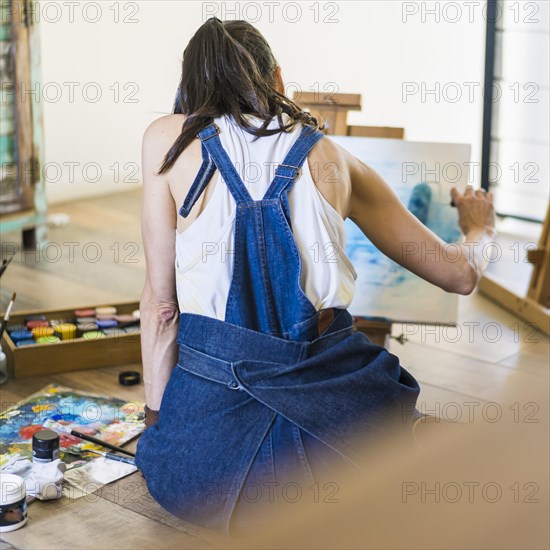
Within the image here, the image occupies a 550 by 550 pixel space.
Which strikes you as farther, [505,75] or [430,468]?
[505,75]

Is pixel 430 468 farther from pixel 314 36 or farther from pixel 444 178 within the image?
pixel 314 36

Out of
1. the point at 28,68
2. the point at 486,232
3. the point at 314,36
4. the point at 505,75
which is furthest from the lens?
the point at 314,36

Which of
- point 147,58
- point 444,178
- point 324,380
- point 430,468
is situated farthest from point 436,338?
point 430,468

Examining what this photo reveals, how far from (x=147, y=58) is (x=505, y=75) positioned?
6.21ft

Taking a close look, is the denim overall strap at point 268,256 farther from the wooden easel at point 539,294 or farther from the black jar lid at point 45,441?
the wooden easel at point 539,294

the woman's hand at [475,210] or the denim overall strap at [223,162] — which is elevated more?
the denim overall strap at [223,162]

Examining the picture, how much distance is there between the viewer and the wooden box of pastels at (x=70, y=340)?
2805 mm

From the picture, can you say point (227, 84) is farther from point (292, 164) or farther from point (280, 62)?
point (280, 62)

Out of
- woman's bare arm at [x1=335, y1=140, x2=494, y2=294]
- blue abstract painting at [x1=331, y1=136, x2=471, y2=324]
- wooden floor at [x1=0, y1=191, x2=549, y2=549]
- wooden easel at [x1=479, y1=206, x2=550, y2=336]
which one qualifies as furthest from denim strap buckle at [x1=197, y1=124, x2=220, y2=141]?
wooden easel at [x1=479, y1=206, x2=550, y2=336]

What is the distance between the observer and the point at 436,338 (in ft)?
11.0

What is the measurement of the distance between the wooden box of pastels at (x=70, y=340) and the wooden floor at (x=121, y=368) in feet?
0.14

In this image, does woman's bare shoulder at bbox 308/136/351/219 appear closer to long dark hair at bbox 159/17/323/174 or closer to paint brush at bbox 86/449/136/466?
long dark hair at bbox 159/17/323/174

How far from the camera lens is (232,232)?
5.94 feet

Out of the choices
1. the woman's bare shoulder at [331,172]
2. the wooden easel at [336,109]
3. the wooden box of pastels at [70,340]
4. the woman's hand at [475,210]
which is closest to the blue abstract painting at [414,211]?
the wooden easel at [336,109]
